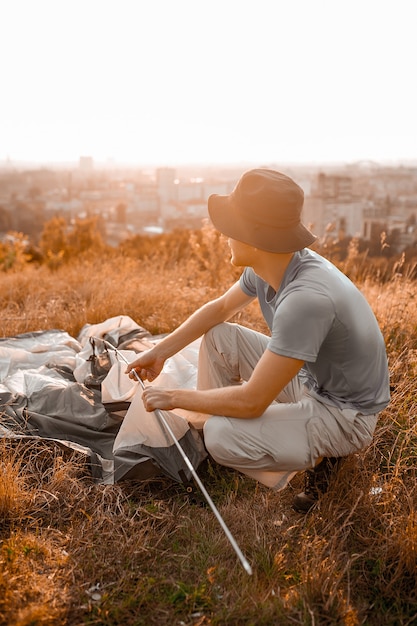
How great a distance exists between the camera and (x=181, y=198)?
24.3 meters

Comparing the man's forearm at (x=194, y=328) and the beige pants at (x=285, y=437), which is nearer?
the beige pants at (x=285, y=437)

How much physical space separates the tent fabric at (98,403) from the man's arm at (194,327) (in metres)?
0.15

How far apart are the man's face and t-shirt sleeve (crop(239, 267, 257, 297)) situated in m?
0.34

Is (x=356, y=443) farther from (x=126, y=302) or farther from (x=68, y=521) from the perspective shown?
(x=126, y=302)

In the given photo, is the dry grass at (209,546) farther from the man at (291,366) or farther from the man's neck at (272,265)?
the man's neck at (272,265)

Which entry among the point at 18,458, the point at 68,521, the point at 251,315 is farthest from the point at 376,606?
the point at 251,315

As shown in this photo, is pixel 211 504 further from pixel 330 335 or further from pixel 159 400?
pixel 330 335

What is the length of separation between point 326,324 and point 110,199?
1533 inches

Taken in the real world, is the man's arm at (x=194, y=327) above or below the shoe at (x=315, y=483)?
above

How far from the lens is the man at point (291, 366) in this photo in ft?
6.74

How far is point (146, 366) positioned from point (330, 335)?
0.96 meters

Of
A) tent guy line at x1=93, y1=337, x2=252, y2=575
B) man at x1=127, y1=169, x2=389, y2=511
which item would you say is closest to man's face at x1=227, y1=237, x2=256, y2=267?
man at x1=127, y1=169, x2=389, y2=511

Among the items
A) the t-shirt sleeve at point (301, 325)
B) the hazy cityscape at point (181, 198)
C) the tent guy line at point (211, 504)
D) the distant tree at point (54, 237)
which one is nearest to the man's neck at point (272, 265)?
the t-shirt sleeve at point (301, 325)

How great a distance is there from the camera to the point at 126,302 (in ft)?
15.7
